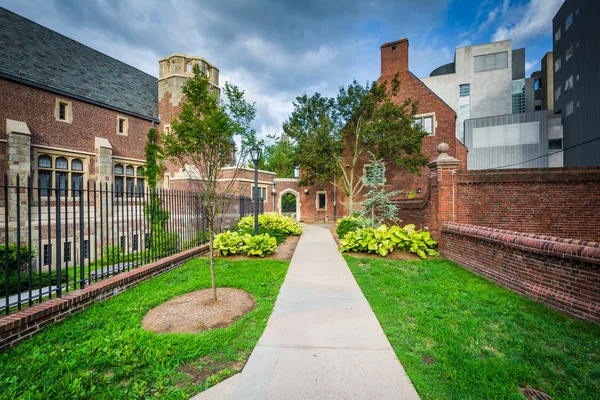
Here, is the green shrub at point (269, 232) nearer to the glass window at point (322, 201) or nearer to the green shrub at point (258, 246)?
the green shrub at point (258, 246)

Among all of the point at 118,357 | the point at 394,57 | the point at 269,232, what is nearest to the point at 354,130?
the point at 394,57

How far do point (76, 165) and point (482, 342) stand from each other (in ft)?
62.8

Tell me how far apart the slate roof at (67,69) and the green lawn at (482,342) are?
18.3 metres

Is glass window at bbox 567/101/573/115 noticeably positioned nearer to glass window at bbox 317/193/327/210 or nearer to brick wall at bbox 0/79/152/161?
glass window at bbox 317/193/327/210

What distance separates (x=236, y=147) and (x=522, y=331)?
567 centimetres

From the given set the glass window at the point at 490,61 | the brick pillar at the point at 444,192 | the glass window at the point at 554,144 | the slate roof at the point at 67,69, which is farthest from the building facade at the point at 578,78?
the slate roof at the point at 67,69

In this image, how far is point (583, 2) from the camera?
2247 centimetres

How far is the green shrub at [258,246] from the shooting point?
320 inches

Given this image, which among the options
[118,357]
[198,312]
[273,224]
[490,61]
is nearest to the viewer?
[118,357]

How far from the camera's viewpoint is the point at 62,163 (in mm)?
A: 14070

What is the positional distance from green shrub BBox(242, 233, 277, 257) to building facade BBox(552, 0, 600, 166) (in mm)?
26264

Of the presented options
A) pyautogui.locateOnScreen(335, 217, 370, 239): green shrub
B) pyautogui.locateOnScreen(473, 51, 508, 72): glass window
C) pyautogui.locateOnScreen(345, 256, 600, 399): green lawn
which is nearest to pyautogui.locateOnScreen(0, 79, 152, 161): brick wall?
pyautogui.locateOnScreen(335, 217, 370, 239): green shrub

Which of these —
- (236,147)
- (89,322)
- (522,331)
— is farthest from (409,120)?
(89,322)

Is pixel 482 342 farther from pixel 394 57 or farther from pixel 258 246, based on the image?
pixel 394 57
